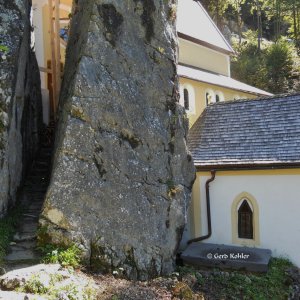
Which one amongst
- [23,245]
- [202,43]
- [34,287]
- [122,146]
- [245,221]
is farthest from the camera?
[202,43]

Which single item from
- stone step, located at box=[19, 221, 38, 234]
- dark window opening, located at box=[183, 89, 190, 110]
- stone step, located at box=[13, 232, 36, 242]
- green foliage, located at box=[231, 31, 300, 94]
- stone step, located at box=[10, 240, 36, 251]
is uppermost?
green foliage, located at box=[231, 31, 300, 94]

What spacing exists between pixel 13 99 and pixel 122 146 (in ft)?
9.26

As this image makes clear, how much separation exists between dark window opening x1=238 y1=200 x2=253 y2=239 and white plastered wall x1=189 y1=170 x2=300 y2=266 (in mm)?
333

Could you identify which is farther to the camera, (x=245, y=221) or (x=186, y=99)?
(x=186, y=99)

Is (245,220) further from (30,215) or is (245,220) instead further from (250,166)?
(30,215)

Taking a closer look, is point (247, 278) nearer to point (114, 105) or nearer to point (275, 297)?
point (275, 297)

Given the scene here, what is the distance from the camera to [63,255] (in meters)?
8.88

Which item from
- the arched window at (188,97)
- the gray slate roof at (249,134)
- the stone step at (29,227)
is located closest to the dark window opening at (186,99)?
the arched window at (188,97)

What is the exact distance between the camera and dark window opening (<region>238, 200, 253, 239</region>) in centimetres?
1418

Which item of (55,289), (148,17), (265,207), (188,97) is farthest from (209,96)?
(55,289)

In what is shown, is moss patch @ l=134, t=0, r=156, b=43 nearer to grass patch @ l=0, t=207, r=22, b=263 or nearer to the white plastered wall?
the white plastered wall

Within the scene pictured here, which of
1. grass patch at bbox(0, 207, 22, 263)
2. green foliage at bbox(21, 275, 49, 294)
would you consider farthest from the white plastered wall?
green foliage at bbox(21, 275, 49, 294)

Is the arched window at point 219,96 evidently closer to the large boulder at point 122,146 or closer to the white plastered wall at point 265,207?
the white plastered wall at point 265,207

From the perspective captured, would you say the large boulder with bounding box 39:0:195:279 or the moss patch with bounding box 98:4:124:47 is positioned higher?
the moss patch with bounding box 98:4:124:47
